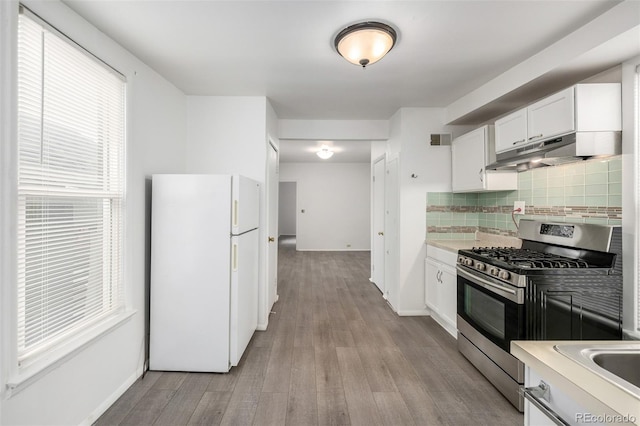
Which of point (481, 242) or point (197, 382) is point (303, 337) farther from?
point (481, 242)

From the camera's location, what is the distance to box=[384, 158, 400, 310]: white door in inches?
150

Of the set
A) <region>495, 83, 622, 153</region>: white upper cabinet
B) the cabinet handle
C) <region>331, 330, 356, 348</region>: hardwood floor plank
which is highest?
<region>495, 83, 622, 153</region>: white upper cabinet

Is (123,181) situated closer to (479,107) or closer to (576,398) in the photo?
(576,398)

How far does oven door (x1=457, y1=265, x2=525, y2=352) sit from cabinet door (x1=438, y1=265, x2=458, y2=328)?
0.90 feet

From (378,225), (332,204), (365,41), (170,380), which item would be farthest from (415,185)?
(332,204)

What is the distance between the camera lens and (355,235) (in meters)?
8.69

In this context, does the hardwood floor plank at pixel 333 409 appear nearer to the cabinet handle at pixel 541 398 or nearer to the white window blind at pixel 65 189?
the cabinet handle at pixel 541 398

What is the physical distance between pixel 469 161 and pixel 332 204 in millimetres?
5578

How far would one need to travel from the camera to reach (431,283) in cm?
346

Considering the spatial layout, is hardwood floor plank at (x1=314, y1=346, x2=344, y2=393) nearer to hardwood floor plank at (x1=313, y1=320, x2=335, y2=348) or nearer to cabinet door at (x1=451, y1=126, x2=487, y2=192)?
hardwood floor plank at (x1=313, y1=320, x2=335, y2=348)

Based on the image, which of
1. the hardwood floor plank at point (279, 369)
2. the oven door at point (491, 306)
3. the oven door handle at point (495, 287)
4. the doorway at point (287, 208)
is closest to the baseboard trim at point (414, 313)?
the oven door at point (491, 306)

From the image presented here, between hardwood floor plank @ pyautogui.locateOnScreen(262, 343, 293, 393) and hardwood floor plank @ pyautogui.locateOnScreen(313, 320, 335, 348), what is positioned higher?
hardwood floor plank @ pyautogui.locateOnScreen(313, 320, 335, 348)

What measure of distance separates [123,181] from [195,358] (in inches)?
57.1

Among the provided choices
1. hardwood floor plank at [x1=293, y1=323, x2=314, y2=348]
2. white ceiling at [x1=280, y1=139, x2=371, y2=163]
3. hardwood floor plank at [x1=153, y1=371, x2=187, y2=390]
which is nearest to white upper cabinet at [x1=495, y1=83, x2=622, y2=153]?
hardwood floor plank at [x1=293, y1=323, x2=314, y2=348]
